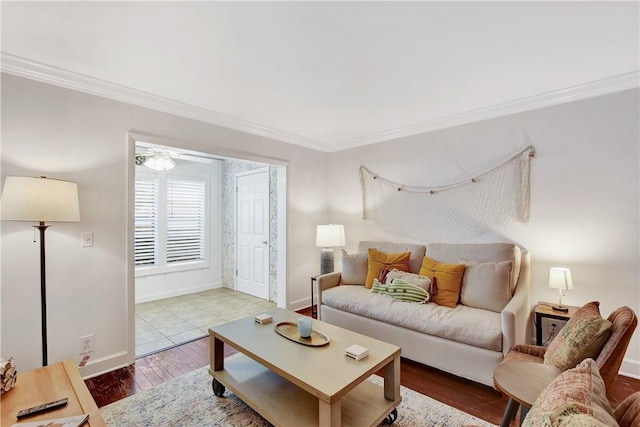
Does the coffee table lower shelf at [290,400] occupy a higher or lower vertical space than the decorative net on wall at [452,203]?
lower

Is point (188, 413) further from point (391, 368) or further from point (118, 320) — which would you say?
point (391, 368)

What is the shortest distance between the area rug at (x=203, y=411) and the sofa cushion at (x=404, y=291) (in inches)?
31.2

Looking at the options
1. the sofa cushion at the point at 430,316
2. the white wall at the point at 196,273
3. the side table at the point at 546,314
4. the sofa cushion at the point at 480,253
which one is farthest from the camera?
the white wall at the point at 196,273

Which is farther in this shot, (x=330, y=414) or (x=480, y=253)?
(x=480, y=253)

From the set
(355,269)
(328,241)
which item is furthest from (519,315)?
(328,241)

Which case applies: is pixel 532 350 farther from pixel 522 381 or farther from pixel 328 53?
pixel 328 53

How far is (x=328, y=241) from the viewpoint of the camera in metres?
3.83

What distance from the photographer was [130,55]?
6.64ft

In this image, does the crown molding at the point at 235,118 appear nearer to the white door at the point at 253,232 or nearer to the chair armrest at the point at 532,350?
the white door at the point at 253,232

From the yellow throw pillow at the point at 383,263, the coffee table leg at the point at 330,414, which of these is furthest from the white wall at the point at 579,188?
the coffee table leg at the point at 330,414

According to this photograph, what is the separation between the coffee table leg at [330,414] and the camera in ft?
4.68

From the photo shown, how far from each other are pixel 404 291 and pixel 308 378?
1.54m

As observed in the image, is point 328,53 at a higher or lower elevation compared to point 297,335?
higher

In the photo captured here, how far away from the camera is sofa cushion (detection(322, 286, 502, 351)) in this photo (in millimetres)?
2182
